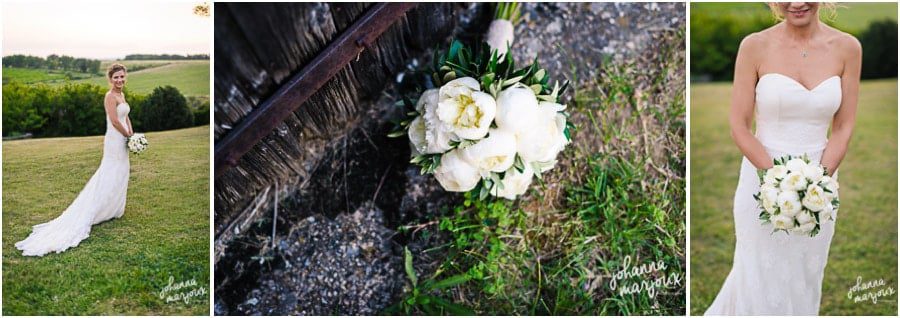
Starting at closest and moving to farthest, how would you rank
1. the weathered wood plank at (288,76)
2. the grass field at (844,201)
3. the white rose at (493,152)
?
the weathered wood plank at (288,76), the white rose at (493,152), the grass field at (844,201)

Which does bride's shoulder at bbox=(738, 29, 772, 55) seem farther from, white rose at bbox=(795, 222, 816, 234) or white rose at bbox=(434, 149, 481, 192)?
white rose at bbox=(434, 149, 481, 192)

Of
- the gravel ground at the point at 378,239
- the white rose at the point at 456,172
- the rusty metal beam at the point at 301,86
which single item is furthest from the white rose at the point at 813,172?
the rusty metal beam at the point at 301,86

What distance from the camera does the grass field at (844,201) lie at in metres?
1.54

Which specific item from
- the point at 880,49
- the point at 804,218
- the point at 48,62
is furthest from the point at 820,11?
the point at 48,62

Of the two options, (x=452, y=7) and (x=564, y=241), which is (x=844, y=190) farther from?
(x=452, y=7)

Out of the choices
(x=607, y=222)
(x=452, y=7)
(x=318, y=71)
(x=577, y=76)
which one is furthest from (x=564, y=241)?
(x=318, y=71)

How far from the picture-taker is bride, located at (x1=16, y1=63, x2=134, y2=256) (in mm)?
1393

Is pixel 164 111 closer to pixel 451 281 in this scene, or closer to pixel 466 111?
pixel 466 111

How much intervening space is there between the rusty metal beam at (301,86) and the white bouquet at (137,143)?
16cm

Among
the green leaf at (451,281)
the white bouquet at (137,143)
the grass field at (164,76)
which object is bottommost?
the green leaf at (451,281)

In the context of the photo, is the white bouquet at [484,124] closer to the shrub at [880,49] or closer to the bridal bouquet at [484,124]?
the bridal bouquet at [484,124]

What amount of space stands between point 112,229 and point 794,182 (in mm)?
1452

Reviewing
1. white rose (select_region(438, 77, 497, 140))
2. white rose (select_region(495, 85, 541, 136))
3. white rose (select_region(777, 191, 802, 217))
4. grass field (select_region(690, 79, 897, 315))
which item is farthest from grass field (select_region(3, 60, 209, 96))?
white rose (select_region(777, 191, 802, 217))

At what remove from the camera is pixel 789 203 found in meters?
1.42
